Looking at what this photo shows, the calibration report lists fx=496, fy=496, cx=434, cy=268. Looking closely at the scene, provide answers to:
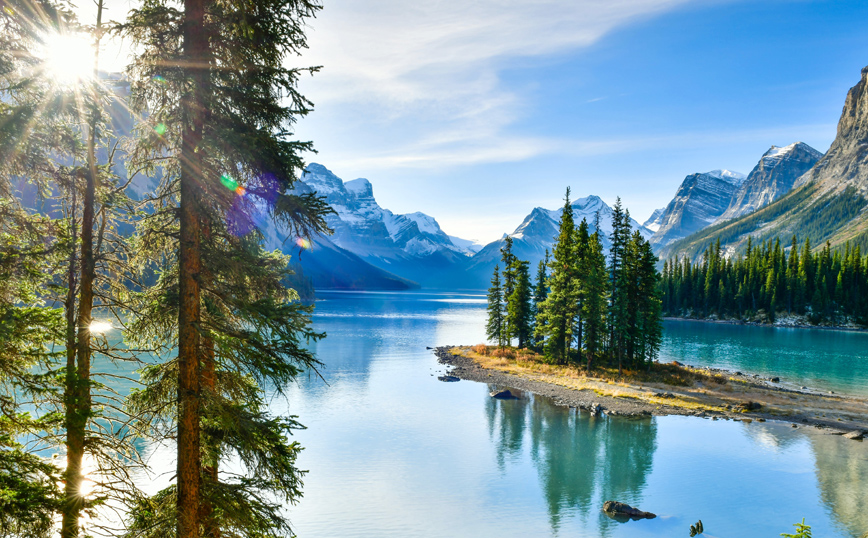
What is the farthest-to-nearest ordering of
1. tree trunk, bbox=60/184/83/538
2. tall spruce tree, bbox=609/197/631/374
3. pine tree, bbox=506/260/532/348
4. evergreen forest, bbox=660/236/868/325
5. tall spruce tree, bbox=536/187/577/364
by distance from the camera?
evergreen forest, bbox=660/236/868/325, pine tree, bbox=506/260/532/348, tall spruce tree, bbox=536/187/577/364, tall spruce tree, bbox=609/197/631/374, tree trunk, bbox=60/184/83/538

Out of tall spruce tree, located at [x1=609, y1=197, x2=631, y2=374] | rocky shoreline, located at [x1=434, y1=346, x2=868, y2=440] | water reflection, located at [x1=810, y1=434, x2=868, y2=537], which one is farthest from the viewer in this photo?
tall spruce tree, located at [x1=609, y1=197, x2=631, y2=374]

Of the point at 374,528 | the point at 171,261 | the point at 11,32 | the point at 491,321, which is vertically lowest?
the point at 374,528

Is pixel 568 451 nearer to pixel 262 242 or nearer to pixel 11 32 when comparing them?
pixel 262 242

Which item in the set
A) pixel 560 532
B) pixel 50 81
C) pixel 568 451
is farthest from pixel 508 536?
pixel 50 81

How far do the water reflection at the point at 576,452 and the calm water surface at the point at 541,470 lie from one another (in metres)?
0.13

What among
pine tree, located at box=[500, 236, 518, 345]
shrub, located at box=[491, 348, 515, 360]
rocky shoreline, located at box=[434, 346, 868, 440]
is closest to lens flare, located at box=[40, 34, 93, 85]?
rocky shoreline, located at box=[434, 346, 868, 440]

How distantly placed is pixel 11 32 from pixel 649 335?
60.3 meters

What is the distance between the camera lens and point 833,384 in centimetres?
5794

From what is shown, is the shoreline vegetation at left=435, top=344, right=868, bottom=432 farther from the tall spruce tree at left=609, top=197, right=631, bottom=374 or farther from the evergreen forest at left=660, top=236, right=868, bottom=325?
the evergreen forest at left=660, top=236, right=868, bottom=325

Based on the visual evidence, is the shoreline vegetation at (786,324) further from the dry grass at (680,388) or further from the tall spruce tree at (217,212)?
the tall spruce tree at (217,212)

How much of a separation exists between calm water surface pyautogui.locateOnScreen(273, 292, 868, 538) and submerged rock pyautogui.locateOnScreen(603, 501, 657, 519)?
53cm

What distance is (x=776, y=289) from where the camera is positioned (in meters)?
150

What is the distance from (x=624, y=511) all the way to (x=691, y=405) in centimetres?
2343

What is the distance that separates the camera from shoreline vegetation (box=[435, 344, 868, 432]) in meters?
42.1
